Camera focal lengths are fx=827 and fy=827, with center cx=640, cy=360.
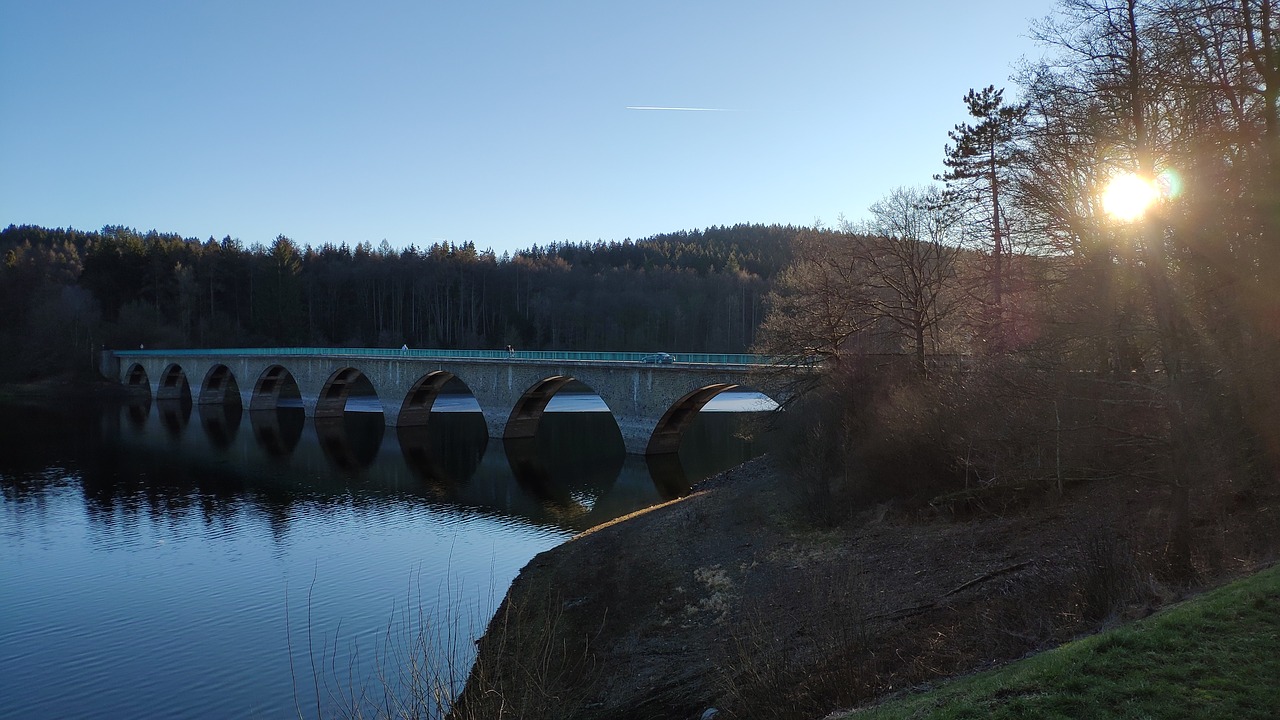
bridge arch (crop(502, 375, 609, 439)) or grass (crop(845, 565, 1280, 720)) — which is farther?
bridge arch (crop(502, 375, 609, 439))

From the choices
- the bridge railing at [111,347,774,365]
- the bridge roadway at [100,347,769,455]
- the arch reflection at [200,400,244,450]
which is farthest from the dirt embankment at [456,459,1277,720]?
the arch reflection at [200,400,244,450]

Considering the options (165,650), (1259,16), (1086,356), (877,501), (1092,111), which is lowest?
(165,650)

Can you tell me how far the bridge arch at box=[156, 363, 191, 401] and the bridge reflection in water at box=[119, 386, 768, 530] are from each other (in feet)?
55.9

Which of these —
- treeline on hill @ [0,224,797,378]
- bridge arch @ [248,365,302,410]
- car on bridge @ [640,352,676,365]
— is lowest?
bridge arch @ [248,365,302,410]

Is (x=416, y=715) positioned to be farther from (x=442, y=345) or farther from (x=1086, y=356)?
(x=442, y=345)

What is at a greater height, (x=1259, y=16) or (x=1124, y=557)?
(x=1259, y=16)

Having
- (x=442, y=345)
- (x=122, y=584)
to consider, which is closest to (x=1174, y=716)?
(x=122, y=584)

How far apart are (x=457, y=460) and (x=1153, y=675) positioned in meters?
36.9

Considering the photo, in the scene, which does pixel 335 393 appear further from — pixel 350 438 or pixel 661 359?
pixel 661 359

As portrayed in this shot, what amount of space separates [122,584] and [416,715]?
54.9 feet

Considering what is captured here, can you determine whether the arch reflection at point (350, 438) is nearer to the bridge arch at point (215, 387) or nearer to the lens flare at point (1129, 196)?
→ the bridge arch at point (215, 387)

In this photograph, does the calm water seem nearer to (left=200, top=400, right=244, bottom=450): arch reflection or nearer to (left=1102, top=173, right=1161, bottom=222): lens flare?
(left=200, top=400, right=244, bottom=450): arch reflection

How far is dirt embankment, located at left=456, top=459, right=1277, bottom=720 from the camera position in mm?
8898

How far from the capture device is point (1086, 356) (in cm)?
1328
